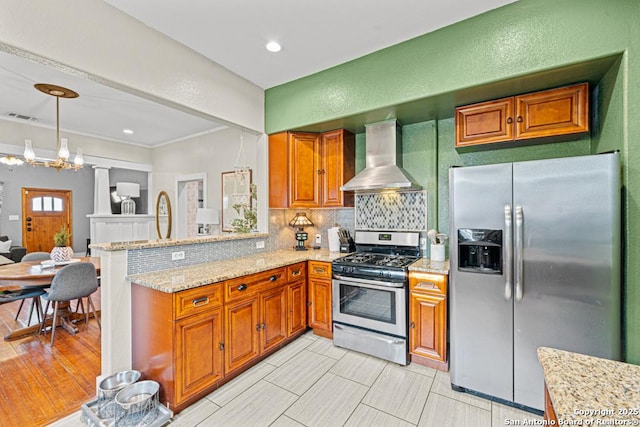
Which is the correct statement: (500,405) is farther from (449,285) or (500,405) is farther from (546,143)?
(546,143)

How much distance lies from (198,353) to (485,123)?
2.98 meters

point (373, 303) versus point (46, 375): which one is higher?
point (373, 303)

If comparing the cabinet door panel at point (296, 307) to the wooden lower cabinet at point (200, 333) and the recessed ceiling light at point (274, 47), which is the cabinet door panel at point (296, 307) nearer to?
the wooden lower cabinet at point (200, 333)

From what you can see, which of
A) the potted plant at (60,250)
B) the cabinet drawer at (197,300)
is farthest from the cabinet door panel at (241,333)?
the potted plant at (60,250)

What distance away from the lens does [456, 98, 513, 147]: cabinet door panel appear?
2.35m

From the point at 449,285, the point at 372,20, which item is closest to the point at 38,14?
the point at 372,20

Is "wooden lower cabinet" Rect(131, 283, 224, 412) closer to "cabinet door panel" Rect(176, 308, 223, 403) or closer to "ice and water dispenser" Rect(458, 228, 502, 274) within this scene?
"cabinet door panel" Rect(176, 308, 223, 403)

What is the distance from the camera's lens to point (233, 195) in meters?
4.60

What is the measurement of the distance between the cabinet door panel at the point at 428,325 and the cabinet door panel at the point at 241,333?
1.41 meters

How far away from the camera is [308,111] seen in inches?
124

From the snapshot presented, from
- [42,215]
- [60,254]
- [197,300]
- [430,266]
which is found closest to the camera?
[197,300]

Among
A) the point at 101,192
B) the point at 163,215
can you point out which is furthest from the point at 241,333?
the point at 101,192

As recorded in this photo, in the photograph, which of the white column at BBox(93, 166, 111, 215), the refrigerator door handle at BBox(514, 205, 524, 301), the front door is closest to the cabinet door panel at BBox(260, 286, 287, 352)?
the refrigerator door handle at BBox(514, 205, 524, 301)

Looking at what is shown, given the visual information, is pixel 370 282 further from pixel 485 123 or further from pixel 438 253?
pixel 485 123
